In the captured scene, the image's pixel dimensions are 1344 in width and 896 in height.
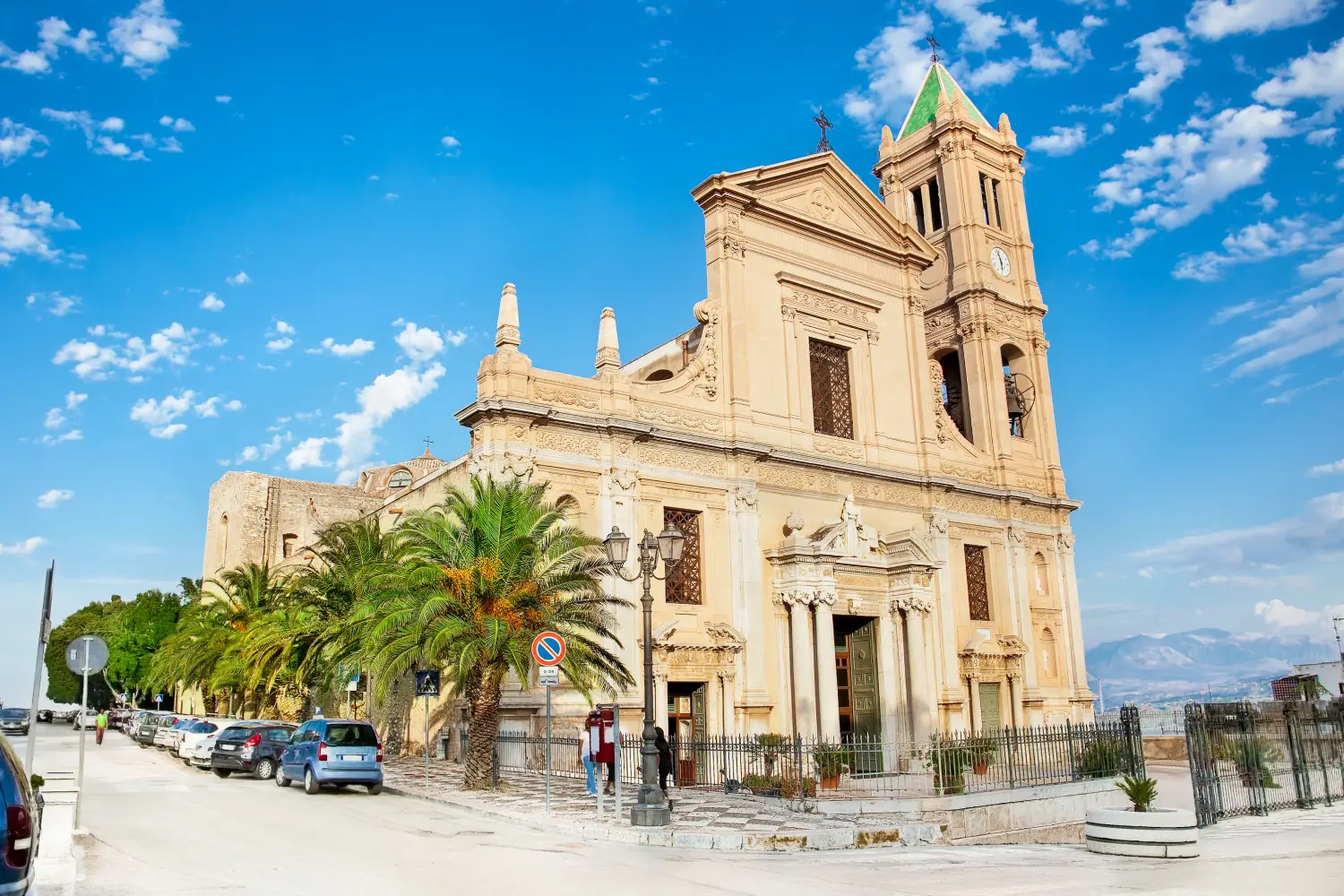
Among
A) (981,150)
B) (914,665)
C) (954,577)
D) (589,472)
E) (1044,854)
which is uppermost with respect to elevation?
(981,150)

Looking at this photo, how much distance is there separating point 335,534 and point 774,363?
13.4 metres

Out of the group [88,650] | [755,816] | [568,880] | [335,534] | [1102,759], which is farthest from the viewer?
[335,534]

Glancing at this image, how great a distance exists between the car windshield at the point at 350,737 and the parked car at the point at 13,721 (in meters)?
38.7

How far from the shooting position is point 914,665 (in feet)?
97.4

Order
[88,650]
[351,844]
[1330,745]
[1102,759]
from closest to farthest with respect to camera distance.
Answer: [351,844]
[88,650]
[1330,745]
[1102,759]

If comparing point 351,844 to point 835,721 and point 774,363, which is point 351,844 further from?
point 774,363

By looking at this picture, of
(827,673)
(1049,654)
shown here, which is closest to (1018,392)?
(1049,654)

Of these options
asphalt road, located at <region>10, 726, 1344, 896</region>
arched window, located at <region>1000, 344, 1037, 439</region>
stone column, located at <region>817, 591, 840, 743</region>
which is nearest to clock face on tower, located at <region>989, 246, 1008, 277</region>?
arched window, located at <region>1000, 344, 1037, 439</region>

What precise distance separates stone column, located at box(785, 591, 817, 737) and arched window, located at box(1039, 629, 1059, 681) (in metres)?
12.2

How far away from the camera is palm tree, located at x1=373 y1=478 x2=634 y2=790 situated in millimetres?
18953

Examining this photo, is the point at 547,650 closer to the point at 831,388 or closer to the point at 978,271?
the point at 831,388

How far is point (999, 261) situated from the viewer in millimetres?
39031

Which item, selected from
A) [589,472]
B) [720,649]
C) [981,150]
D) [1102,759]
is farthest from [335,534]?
[981,150]

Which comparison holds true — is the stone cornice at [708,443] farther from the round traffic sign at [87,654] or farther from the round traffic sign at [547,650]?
the round traffic sign at [87,654]
